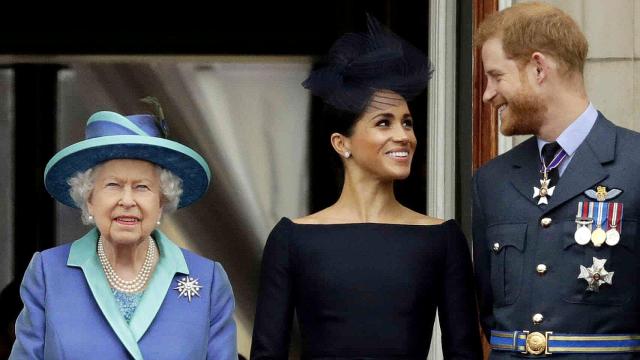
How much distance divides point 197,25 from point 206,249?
1056mm

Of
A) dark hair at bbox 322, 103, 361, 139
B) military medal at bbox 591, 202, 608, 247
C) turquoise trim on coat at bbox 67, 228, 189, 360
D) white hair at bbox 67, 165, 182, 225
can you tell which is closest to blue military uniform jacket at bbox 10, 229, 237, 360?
turquoise trim on coat at bbox 67, 228, 189, 360

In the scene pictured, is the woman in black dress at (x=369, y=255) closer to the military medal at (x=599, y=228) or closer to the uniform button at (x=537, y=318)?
the uniform button at (x=537, y=318)

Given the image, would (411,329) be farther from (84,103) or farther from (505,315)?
(84,103)

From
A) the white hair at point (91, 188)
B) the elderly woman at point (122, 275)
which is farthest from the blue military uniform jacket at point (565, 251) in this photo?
the white hair at point (91, 188)

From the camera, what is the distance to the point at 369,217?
15.8 ft

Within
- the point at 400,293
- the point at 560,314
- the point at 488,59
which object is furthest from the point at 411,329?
the point at 488,59

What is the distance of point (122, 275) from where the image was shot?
4.53 metres

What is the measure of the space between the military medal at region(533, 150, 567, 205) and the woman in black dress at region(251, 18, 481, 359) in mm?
343

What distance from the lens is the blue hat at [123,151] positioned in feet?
14.5

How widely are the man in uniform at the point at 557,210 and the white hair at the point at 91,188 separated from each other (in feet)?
2.94

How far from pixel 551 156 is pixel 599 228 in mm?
277

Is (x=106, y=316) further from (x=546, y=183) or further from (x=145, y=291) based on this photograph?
(x=546, y=183)

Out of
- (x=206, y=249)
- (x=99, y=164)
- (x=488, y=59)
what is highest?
(x=488, y=59)

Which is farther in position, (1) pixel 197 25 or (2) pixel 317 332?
(1) pixel 197 25
